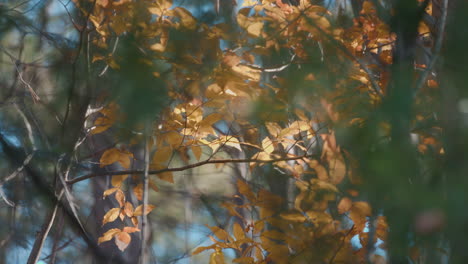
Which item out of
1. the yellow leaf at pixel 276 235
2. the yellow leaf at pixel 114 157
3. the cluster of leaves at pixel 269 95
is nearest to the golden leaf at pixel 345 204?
the cluster of leaves at pixel 269 95

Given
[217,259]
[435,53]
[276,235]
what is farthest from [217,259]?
[435,53]

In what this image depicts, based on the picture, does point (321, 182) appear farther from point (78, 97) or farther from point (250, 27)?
point (78, 97)

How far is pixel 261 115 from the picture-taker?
0.72m

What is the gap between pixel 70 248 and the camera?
1629 millimetres

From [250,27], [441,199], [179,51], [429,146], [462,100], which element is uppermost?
[250,27]

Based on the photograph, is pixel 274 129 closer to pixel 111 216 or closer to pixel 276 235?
pixel 276 235

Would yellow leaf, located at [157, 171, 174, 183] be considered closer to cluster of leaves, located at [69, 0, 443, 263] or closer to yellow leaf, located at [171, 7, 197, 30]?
cluster of leaves, located at [69, 0, 443, 263]

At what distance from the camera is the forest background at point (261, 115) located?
20.7 inches

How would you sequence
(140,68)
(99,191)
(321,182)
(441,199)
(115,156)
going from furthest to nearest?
(99,191) → (115,156) → (321,182) → (140,68) → (441,199)

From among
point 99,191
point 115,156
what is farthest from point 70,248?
point 115,156

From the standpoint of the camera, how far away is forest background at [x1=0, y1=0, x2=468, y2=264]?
1.73 feet

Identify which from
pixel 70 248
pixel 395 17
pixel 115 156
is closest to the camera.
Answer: pixel 395 17

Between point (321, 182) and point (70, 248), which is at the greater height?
point (70, 248)

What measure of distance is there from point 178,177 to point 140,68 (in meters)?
1.42
